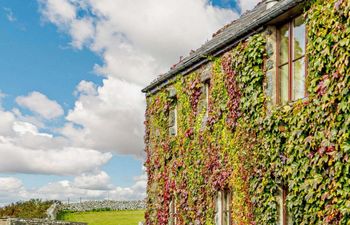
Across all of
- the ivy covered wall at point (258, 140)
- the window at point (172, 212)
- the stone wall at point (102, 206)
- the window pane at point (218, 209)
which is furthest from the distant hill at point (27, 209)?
the window pane at point (218, 209)

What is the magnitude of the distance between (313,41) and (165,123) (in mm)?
8201

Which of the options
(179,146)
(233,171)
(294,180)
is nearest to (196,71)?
(179,146)

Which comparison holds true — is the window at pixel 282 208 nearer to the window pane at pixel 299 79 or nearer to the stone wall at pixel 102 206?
the window pane at pixel 299 79

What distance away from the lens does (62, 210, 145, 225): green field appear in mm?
32656

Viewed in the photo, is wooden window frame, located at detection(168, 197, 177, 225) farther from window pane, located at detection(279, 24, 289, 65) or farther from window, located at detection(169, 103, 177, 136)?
window pane, located at detection(279, 24, 289, 65)

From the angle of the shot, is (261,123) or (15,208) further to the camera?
(15,208)

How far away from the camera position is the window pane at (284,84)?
11961 millimetres

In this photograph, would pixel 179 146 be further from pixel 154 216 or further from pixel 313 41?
pixel 313 41

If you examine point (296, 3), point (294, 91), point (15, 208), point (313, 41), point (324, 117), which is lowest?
point (15, 208)

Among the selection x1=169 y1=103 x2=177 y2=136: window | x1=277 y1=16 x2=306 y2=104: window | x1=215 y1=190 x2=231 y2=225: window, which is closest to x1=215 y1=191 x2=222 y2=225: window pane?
x1=215 y1=190 x2=231 y2=225: window

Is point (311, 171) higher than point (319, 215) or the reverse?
higher

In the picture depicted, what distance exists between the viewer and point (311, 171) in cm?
1039

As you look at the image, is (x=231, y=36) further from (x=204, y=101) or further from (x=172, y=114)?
(x=172, y=114)

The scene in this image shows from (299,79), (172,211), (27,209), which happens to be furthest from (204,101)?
(27,209)
